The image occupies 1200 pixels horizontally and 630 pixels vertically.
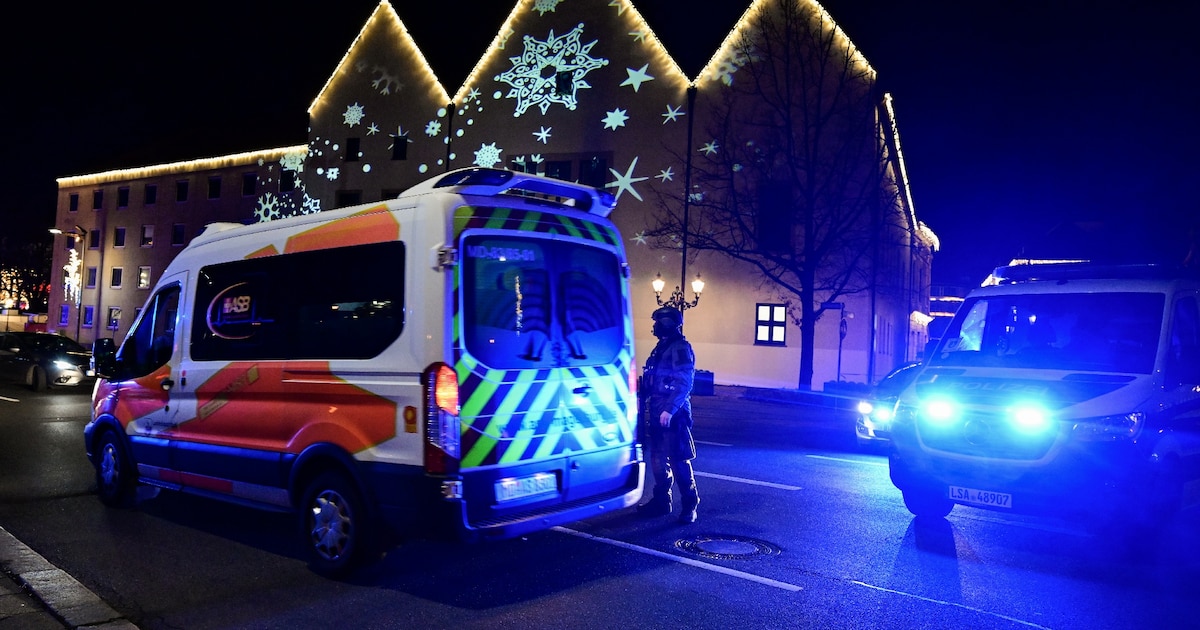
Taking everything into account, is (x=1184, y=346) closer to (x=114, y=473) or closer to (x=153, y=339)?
(x=153, y=339)

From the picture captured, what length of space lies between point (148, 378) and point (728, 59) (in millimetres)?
29116

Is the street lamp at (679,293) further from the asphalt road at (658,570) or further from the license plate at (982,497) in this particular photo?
the license plate at (982,497)

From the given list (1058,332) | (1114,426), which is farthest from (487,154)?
(1114,426)

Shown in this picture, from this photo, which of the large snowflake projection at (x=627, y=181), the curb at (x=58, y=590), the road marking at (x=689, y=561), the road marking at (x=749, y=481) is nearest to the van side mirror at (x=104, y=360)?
the curb at (x=58, y=590)

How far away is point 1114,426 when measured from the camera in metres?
6.40

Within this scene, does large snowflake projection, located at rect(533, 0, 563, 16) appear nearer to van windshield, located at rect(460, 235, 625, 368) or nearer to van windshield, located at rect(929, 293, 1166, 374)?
van windshield, located at rect(929, 293, 1166, 374)

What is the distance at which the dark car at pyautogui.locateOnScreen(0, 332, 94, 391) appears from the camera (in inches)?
779

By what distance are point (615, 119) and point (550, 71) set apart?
11.9 ft

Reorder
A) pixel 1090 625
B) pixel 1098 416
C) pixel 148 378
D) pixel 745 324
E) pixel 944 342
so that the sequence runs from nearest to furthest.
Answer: pixel 1090 625, pixel 1098 416, pixel 148 378, pixel 944 342, pixel 745 324

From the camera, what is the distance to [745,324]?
33.6 m

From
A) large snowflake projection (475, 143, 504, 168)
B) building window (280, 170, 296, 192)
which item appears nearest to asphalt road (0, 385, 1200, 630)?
large snowflake projection (475, 143, 504, 168)

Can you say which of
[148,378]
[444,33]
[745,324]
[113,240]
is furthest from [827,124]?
[113,240]

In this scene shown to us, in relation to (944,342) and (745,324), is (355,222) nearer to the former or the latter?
(944,342)

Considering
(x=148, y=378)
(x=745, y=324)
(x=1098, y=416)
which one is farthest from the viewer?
(x=745, y=324)
